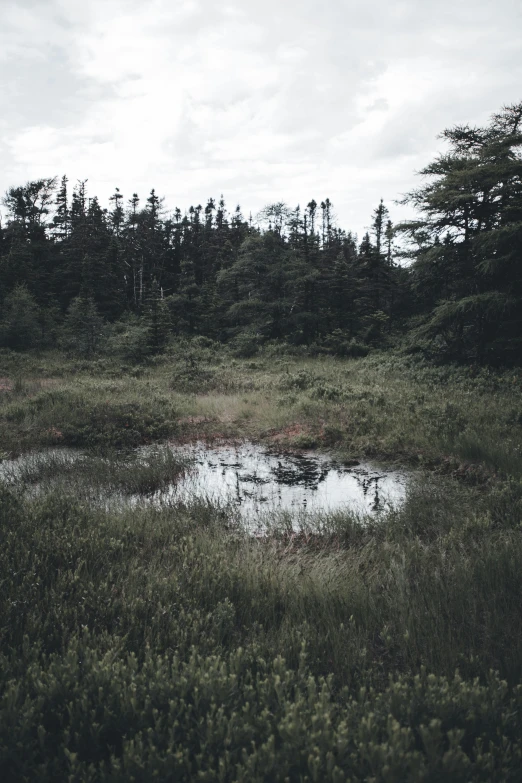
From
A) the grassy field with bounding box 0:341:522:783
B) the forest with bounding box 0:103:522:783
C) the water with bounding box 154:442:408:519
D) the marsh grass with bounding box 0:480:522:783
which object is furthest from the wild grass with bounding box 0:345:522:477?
the marsh grass with bounding box 0:480:522:783

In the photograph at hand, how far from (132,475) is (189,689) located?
6455mm

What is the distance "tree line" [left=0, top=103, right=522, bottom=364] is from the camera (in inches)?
694

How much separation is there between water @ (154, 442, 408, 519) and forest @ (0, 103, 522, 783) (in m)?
0.07

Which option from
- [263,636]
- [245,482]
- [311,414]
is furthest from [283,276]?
[263,636]

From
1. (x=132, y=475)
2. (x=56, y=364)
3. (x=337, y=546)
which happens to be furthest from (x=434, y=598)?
(x=56, y=364)

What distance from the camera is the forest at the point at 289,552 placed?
2111 mm

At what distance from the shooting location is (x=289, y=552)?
216 inches

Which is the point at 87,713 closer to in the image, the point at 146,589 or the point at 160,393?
the point at 146,589

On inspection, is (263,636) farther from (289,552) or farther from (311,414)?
(311,414)

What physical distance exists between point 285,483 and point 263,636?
548 centimetres

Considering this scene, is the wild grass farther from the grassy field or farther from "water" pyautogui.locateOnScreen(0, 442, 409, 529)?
"water" pyautogui.locateOnScreen(0, 442, 409, 529)

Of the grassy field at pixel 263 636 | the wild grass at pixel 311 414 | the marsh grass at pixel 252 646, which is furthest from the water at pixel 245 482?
the marsh grass at pixel 252 646

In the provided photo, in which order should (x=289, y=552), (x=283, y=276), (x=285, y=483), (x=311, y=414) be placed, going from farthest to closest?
(x=283, y=276), (x=311, y=414), (x=285, y=483), (x=289, y=552)

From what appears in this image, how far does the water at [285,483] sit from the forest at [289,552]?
2.6 inches
